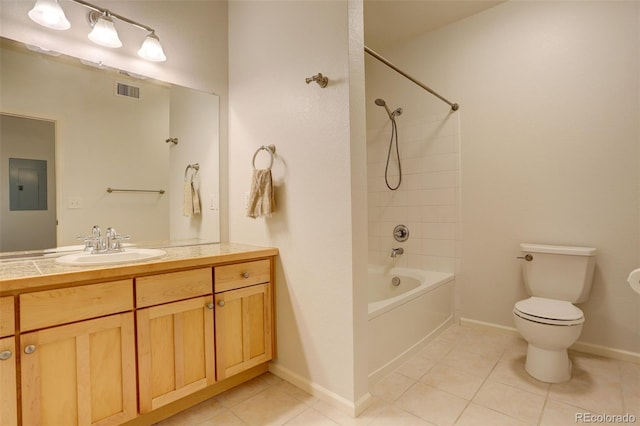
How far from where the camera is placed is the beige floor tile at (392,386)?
1.65 meters

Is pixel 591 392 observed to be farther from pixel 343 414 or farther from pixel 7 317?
pixel 7 317

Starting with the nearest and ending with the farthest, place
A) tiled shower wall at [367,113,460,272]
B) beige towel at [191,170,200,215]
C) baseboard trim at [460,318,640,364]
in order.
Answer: baseboard trim at [460,318,640,364] → beige towel at [191,170,200,215] → tiled shower wall at [367,113,460,272]

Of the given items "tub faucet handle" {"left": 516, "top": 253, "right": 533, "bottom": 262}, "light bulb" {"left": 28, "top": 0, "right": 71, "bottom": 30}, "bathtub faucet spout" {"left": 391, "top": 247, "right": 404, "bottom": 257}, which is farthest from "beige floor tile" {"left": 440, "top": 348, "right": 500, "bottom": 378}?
"light bulb" {"left": 28, "top": 0, "right": 71, "bottom": 30}

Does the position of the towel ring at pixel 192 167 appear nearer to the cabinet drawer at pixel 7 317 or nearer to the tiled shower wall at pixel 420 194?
the cabinet drawer at pixel 7 317

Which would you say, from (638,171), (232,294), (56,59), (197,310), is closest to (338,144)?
(232,294)

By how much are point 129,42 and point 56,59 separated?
37cm

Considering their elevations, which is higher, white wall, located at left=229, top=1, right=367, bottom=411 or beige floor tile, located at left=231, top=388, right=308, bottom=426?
white wall, located at left=229, top=1, right=367, bottom=411

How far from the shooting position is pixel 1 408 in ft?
3.31

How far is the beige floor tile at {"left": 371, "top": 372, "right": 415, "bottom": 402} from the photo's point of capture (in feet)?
5.40

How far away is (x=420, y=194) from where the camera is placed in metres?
2.80

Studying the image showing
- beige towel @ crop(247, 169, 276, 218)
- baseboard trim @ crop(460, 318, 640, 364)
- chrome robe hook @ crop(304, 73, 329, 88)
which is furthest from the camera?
baseboard trim @ crop(460, 318, 640, 364)

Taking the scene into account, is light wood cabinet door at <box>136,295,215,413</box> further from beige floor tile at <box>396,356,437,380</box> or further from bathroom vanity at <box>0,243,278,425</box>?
beige floor tile at <box>396,356,437,380</box>

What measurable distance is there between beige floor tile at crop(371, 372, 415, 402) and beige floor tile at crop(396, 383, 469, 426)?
1.5 inches

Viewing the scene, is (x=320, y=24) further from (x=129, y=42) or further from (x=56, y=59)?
(x=56, y=59)
